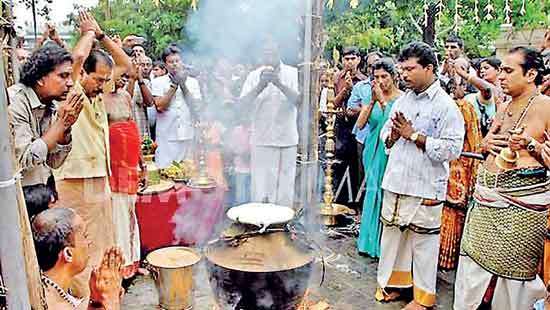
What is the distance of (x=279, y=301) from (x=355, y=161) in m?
4.46

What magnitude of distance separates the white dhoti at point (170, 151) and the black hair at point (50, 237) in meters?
3.92

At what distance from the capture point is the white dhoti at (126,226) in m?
4.43

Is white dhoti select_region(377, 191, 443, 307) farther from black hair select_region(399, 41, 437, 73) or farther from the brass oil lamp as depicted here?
the brass oil lamp

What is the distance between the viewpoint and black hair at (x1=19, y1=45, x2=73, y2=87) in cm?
309

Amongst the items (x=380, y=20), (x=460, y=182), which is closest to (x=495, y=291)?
(x=460, y=182)

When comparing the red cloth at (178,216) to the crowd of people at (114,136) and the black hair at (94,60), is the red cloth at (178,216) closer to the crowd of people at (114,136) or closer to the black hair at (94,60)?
the crowd of people at (114,136)

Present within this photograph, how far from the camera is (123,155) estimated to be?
4434mm

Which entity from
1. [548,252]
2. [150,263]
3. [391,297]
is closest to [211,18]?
[150,263]

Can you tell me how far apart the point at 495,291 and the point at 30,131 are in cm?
336

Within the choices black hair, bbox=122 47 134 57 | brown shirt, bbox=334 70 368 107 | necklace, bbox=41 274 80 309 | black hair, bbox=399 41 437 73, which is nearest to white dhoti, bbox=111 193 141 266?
black hair, bbox=122 47 134 57

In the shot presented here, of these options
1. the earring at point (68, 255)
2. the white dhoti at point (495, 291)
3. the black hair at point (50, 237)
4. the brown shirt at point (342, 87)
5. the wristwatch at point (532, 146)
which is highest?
the brown shirt at point (342, 87)

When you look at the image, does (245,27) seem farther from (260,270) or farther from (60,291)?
(60,291)

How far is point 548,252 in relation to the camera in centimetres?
328

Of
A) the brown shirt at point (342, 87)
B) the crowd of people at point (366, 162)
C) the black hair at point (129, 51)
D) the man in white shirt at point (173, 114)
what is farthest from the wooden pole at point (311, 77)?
the brown shirt at point (342, 87)
